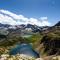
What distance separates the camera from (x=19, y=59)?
164000 millimetres

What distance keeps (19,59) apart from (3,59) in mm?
15204

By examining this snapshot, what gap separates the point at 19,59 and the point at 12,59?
6.66 metres

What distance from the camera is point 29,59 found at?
549 ft

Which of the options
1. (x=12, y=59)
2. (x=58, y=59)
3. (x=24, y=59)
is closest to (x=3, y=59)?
(x=12, y=59)

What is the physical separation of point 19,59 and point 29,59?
1014cm

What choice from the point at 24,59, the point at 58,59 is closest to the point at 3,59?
the point at 24,59

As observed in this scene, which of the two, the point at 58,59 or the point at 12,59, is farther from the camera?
the point at 12,59

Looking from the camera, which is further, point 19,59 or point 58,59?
point 19,59

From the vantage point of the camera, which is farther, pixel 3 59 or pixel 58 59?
pixel 3 59

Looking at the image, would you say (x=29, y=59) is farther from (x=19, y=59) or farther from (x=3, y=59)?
(x=3, y=59)

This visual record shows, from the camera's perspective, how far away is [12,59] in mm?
163250

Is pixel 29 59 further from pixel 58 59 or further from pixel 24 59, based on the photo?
pixel 58 59

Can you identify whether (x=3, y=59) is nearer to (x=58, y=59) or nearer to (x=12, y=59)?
(x=12, y=59)

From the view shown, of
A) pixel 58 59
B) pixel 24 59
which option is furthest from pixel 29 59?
pixel 58 59
